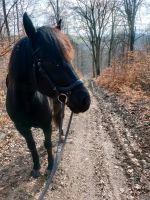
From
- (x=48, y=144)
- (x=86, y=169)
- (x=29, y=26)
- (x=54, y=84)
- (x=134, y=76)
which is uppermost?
(x=29, y=26)

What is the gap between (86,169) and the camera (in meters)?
4.82

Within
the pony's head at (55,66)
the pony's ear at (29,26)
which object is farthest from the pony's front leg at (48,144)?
the pony's ear at (29,26)

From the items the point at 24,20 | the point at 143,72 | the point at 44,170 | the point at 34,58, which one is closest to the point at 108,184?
the point at 44,170

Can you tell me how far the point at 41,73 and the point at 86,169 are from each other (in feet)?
7.47

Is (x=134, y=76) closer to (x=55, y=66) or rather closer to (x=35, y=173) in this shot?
(x=35, y=173)

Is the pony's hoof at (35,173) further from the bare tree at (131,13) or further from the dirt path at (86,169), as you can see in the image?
the bare tree at (131,13)

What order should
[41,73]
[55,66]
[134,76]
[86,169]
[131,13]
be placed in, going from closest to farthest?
[55,66] → [41,73] → [86,169] → [134,76] → [131,13]

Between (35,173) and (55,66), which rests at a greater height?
(55,66)

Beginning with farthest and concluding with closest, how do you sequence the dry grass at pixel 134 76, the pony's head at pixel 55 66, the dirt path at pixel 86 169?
the dry grass at pixel 134 76
the dirt path at pixel 86 169
the pony's head at pixel 55 66

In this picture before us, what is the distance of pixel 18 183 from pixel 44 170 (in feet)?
1.63

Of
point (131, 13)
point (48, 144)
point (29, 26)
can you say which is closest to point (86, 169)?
point (48, 144)

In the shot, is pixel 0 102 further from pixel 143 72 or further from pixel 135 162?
pixel 143 72

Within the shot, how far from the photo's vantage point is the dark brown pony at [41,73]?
2896 mm

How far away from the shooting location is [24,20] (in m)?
2.97
